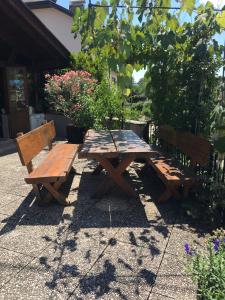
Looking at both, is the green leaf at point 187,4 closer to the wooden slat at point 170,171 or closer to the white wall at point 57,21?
the wooden slat at point 170,171

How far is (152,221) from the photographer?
373cm

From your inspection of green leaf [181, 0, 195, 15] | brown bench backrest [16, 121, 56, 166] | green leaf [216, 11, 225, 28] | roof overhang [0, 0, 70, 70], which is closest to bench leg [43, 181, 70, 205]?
brown bench backrest [16, 121, 56, 166]

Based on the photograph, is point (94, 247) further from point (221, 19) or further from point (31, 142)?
point (221, 19)

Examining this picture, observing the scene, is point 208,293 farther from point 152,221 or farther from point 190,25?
point 190,25

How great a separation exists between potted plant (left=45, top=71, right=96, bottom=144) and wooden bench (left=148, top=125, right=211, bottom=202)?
3.86 m

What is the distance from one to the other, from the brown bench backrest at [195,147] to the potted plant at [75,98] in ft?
13.2

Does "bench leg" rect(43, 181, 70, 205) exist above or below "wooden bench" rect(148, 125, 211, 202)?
below

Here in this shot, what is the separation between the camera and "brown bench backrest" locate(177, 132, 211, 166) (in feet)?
12.5

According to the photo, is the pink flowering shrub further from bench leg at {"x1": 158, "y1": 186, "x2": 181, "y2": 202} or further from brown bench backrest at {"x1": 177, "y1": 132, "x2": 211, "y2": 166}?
bench leg at {"x1": 158, "y1": 186, "x2": 181, "y2": 202}

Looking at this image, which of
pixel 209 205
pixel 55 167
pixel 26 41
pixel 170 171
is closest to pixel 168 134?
pixel 170 171

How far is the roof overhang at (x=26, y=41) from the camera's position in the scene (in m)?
7.87

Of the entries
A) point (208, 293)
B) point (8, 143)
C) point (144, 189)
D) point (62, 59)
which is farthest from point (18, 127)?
point (208, 293)

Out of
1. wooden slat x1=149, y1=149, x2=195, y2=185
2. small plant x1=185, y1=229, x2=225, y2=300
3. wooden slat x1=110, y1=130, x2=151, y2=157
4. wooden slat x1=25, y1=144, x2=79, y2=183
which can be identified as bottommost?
small plant x1=185, y1=229, x2=225, y2=300

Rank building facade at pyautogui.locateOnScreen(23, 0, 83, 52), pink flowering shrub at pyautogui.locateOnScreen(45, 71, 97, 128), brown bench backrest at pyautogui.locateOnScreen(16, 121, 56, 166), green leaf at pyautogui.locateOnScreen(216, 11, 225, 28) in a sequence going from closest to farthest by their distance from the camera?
green leaf at pyautogui.locateOnScreen(216, 11, 225, 28) → brown bench backrest at pyautogui.locateOnScreen(16, 121, 56, 166) → pink flowering shrub at pyautogui.locateOnScreen(45, 71, 97, 128) → building facade at pyautogui.locateOnScreen(23, 0, 83, 52)
